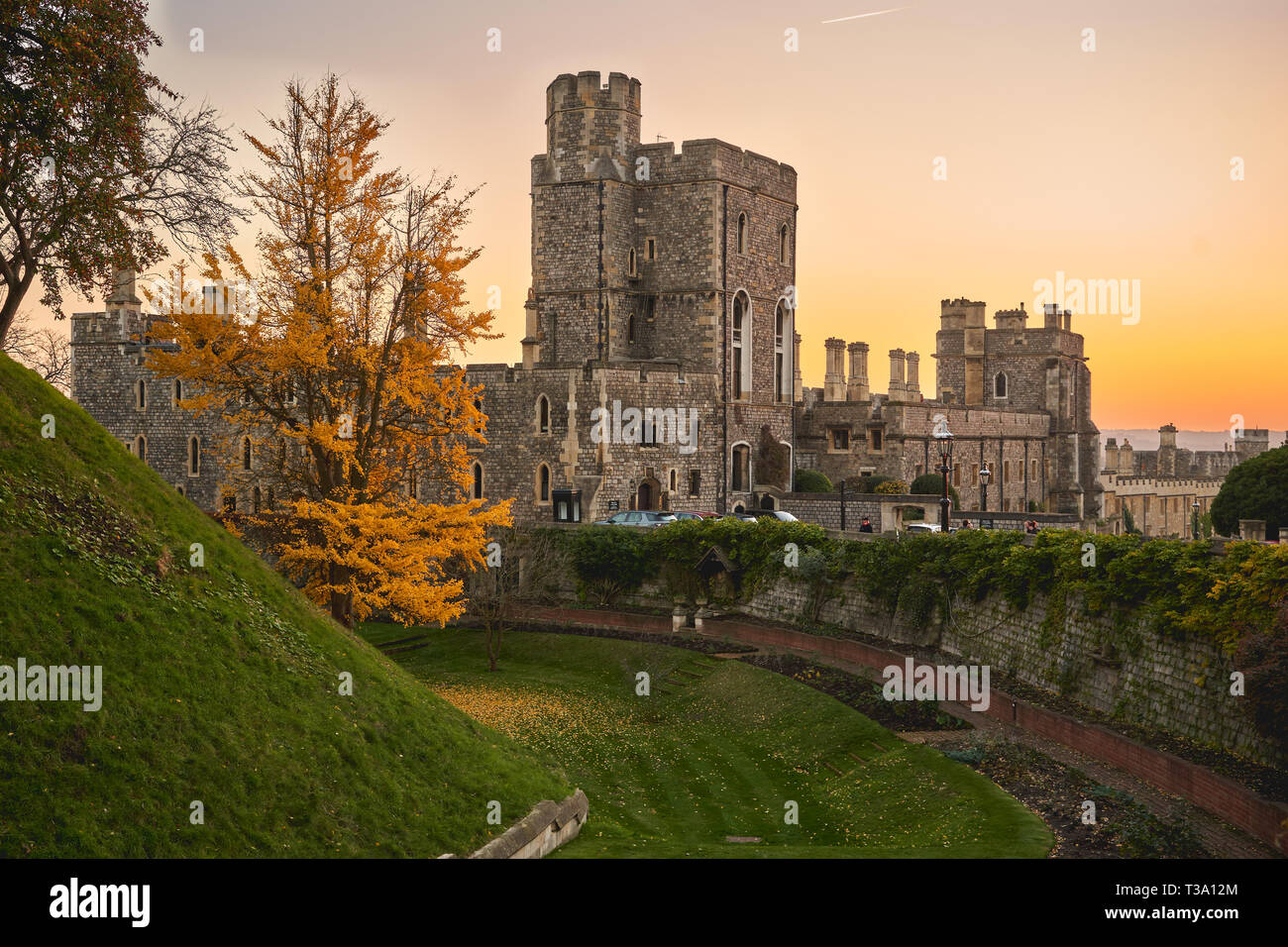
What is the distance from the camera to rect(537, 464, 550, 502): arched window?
4384 cm

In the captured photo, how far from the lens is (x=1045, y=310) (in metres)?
67.1

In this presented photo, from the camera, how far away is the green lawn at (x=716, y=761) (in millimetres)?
16984

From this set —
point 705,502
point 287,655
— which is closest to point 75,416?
point 287,655

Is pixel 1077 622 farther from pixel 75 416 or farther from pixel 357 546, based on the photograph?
pixel 75 416

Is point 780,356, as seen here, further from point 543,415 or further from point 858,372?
point 543,415

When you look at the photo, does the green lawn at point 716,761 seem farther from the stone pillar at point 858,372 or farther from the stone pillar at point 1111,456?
the stone pillar at point 1111,456

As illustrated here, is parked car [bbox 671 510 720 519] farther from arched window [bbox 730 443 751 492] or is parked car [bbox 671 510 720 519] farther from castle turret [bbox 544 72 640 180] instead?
castle turret [bbox 544 72 640 180]

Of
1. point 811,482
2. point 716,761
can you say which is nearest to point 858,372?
point 811,482

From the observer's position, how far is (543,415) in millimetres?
43906

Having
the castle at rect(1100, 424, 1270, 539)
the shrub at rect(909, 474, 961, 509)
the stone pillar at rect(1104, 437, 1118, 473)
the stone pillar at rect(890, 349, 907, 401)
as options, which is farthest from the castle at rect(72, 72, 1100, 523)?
the stone pillar at rect(1104, 437, 1118, 473)

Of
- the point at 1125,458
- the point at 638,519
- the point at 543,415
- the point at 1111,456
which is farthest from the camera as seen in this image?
the point at 1125,458

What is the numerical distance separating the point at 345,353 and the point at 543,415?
19.9 meters

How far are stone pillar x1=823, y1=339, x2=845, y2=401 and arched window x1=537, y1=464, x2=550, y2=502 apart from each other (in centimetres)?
1976
